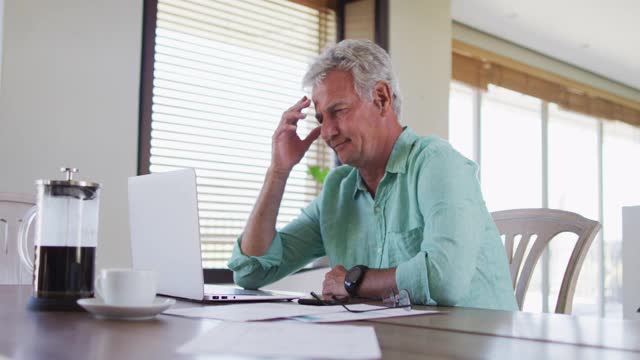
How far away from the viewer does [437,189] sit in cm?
146

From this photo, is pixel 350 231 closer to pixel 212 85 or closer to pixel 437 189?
pixel 437 189

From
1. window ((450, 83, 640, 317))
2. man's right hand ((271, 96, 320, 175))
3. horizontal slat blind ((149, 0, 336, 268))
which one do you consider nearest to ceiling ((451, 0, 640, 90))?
window ((450, 83, 640, 317))

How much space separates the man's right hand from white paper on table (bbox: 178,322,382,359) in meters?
1.07

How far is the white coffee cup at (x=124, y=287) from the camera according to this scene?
921 mm

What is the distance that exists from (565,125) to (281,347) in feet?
22.8

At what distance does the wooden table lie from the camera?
2.18 ft

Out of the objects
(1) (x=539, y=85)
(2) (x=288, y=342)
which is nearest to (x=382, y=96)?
(2) (x=288, y=342)

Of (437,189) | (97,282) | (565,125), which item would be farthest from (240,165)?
(565,125)

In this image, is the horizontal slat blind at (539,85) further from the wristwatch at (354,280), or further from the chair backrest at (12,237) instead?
the wristwatch at (354,280)

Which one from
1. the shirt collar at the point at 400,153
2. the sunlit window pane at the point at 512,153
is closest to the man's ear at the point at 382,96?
the shirt collar at the point at 400,153

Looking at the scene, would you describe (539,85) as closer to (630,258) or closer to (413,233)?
(630,258)

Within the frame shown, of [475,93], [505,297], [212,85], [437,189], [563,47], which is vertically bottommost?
[505,297]

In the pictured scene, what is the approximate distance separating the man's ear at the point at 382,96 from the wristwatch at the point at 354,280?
1.75 ft

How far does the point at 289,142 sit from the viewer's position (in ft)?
6.19
